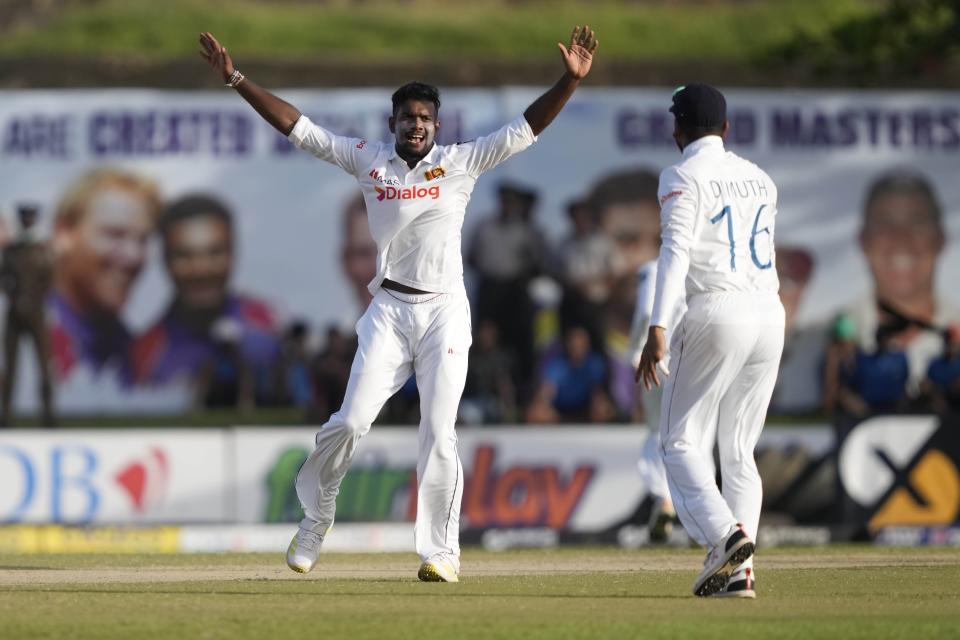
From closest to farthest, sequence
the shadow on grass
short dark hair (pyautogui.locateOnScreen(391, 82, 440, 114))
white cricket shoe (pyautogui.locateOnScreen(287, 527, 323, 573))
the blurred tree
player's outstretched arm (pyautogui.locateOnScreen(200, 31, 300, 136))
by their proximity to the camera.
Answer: the shadow on grass, short dark hair (pyautogui.locateOnScreen(391, 82, 440, 114)), player's outstretched arm (pyautogui.locateOnScreen(200, 31, 300, 136)), white cricket shoe (pyautogui.locateOnScreen(287, 527, 323, 573)), the blurred tree

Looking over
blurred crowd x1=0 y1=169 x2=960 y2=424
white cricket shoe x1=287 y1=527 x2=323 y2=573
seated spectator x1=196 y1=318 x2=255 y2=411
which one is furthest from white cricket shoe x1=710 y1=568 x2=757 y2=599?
seated spectator x1=196 y1=318 x2=255 y2=411

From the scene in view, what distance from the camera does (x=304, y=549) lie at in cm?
956

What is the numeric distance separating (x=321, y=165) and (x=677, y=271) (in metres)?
17.8

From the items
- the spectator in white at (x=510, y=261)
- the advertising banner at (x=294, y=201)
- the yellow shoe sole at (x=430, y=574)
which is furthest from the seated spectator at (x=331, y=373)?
the yellow shoe sole at (x=430, y=574)

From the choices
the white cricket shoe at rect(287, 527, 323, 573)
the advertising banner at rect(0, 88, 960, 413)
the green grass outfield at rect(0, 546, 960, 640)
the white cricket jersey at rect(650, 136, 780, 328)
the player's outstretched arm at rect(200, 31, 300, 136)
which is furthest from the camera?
the advertising banner at rect(0, 88, 960, 413)

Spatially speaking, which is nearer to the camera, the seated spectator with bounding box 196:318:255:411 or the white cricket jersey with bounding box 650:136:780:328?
the white cricket jersey with bounding box 650:136:780:328

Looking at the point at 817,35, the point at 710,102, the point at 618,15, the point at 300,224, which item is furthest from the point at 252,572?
the point at 618,15

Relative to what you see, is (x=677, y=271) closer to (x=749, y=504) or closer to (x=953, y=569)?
(x=749, y=504)

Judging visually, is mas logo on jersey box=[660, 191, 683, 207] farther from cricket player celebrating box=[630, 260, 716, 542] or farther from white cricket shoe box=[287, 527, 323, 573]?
cricket player celebrating box=[630, 260, 716, 542]

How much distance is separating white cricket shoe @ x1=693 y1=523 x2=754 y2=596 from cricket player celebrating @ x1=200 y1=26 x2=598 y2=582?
4.70 ft

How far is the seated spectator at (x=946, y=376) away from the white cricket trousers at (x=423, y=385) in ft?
40.9

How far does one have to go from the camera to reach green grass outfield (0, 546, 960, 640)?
7.44 metres

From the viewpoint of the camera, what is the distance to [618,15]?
36281mm

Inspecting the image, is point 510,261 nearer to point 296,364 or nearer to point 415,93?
point 296,364
